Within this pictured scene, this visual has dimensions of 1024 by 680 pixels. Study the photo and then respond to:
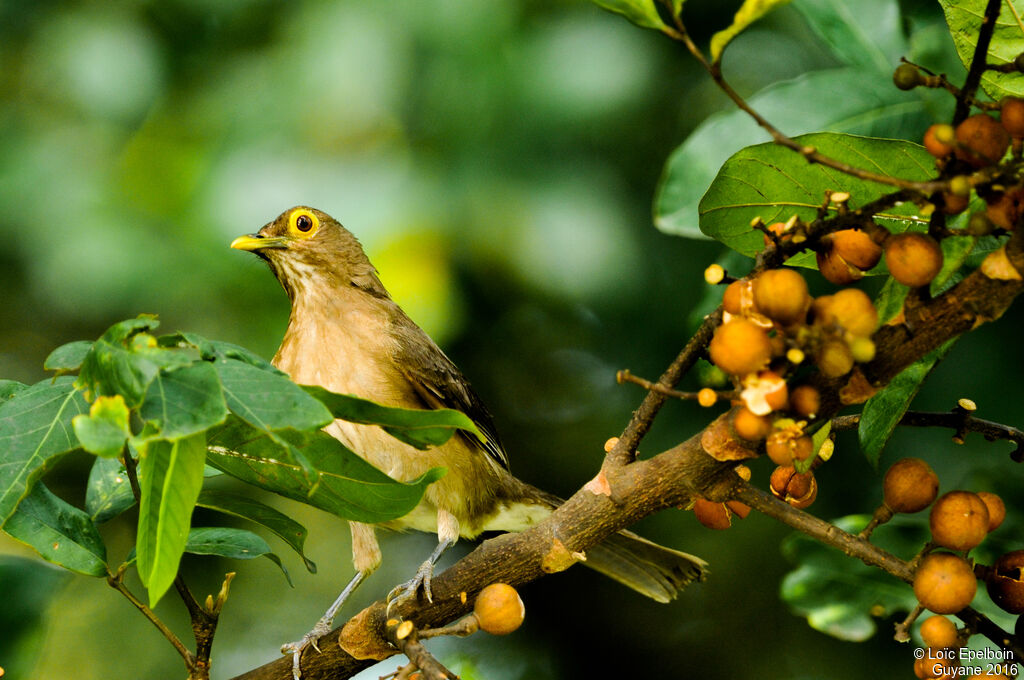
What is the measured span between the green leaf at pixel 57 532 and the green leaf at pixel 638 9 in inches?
75.6

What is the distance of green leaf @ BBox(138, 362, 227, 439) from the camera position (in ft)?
6.03

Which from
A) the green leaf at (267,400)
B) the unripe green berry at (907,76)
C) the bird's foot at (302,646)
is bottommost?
the bird's foot at (302,646)

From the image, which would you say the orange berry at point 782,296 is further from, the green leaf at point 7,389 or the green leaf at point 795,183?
the green leaf at point 7,389

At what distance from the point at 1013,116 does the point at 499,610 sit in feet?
4.94

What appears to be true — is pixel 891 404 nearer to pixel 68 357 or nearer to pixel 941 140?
pixel 941 140

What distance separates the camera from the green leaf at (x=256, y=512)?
297 cm

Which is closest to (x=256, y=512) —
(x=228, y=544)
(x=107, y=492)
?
(x=228, y=544)

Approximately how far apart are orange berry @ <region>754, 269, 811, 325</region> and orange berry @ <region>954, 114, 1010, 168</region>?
15.5 inches

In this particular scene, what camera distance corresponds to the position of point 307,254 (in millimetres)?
5031

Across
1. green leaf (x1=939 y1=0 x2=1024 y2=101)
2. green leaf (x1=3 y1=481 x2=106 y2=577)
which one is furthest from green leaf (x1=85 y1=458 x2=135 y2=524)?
green leaf (x1=939 y1=0 x2=1024 y2=101)

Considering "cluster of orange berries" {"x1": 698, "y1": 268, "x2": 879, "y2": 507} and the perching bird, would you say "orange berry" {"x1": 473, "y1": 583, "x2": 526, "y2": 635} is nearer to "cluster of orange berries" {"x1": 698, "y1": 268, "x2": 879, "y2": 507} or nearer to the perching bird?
"cluster of orange berries" {"x1": 698, "y1": 268, "x2": 879, "y2": 507}

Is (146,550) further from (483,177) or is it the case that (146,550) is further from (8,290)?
(8,290)

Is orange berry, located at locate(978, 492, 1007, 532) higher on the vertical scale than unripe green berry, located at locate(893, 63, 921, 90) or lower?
lower

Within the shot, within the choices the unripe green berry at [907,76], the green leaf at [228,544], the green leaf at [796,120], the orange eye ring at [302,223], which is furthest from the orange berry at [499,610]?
the orange eye ring at [302,223]
